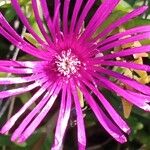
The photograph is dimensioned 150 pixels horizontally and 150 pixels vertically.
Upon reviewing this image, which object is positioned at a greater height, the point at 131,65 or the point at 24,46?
the point at 24,46

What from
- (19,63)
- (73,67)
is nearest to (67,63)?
(73,67)

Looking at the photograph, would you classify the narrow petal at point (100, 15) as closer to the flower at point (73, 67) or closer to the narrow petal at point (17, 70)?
the flower at point (73, 67)

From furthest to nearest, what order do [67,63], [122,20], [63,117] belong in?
[67,63] < [63,117] < [122,20]

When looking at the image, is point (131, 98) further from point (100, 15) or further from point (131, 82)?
point (100, 15)

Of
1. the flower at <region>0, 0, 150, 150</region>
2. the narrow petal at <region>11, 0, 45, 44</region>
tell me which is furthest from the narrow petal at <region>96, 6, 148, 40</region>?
the narrow petal at <region>11, 0, 45, 44</region>

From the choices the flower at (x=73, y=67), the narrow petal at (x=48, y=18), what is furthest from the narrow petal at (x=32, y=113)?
the narrow petal at (x=48, y=18)

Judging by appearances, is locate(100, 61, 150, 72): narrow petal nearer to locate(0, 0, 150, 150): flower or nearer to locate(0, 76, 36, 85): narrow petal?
locate(0, 0, 150, 150): flower

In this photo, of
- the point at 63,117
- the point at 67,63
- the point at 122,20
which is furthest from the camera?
the point at 67,63
